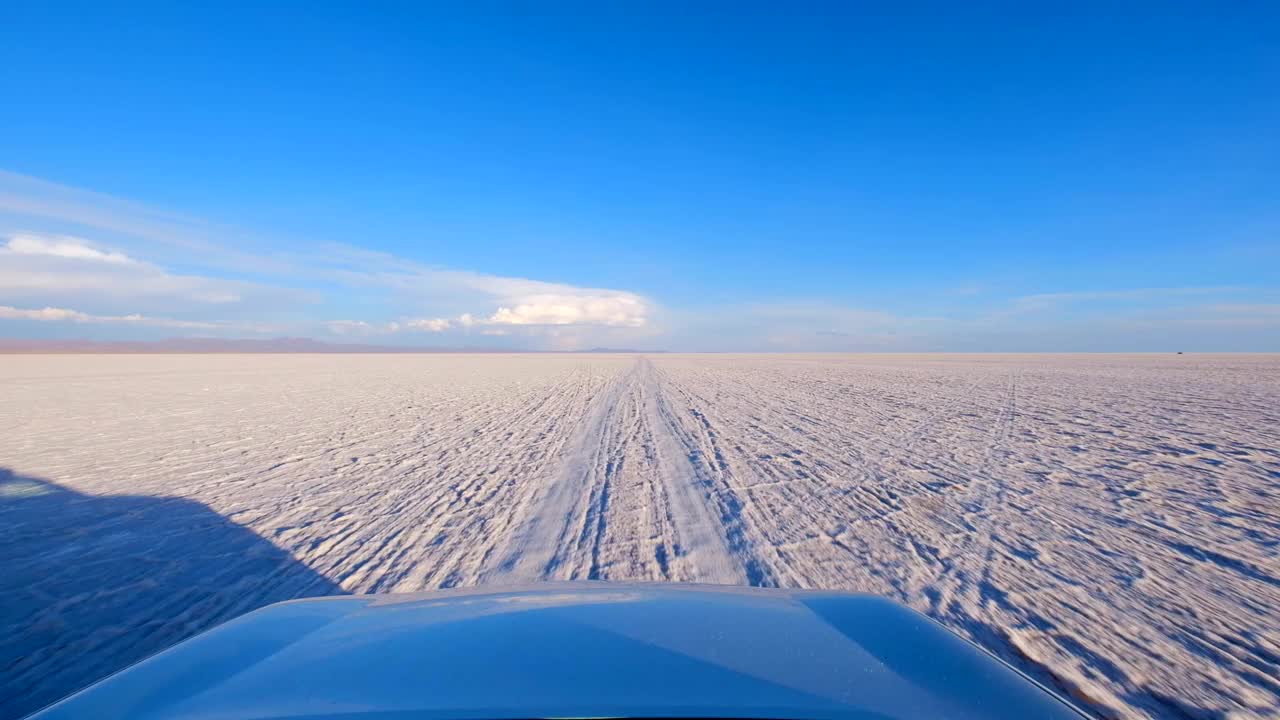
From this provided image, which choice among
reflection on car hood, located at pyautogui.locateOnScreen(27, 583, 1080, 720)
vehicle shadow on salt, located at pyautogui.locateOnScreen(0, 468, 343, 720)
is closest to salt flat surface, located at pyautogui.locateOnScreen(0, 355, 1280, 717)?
vehicle shadow on salt, located at pyautogui.locateOnScreen(0, 468, 343, 720)

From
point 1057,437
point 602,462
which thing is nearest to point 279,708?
point 602,462

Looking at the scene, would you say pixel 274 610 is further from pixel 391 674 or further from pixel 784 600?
pixel 784 600

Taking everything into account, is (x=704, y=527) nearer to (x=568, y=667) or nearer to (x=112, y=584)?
(x=568, y=667)

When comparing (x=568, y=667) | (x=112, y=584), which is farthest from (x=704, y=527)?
(x=112, y=584)

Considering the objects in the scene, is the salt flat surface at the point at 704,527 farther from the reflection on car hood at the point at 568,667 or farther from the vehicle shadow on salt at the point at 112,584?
the reflection on car hood at the point at 568,667

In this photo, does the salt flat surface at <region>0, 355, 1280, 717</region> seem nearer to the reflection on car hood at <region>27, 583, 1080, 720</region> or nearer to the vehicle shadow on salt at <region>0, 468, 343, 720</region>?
the vehicle shadow on salt at <region>0, 468, 343, 720</region>
